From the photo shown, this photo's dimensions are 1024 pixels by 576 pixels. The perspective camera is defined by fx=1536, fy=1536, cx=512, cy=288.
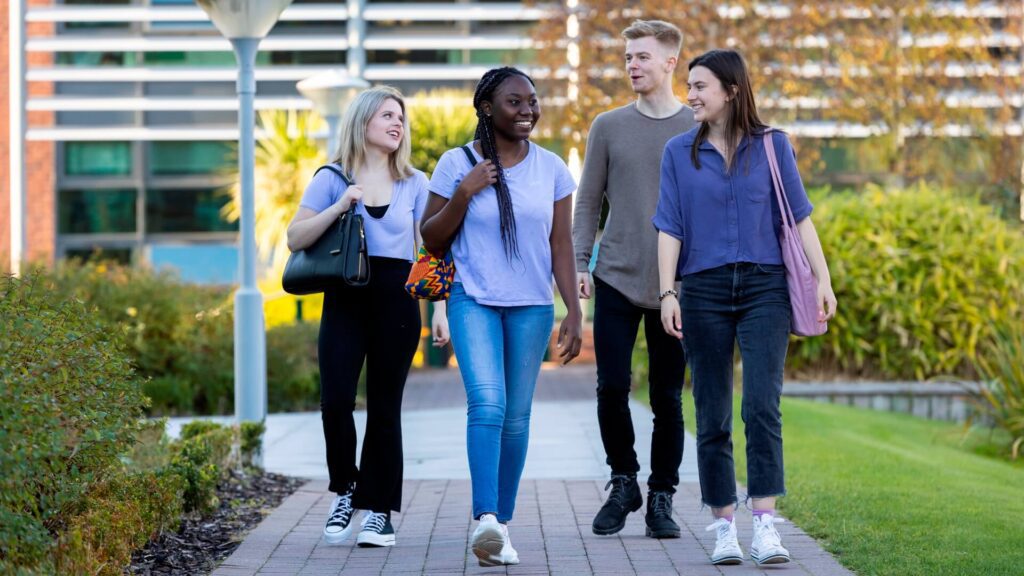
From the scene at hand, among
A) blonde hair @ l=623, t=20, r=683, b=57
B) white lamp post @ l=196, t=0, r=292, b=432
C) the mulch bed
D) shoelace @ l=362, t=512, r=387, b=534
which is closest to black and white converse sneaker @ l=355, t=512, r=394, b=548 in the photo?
shoelace @ l=362, t=512, r=387, b=534

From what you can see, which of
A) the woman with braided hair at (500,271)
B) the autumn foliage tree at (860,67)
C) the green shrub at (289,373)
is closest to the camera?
the woman with braided hair at (500,271)

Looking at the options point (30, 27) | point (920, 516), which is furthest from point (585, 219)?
point (30, 27)

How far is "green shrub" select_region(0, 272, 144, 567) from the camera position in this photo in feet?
13.7

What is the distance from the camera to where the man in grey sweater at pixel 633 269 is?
607cm

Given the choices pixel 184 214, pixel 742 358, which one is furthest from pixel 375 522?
pixel 184 214

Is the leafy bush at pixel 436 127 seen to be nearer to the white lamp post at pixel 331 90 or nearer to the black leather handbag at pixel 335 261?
the white lamp post at pixel 331 90

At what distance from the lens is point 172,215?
31.7 meters

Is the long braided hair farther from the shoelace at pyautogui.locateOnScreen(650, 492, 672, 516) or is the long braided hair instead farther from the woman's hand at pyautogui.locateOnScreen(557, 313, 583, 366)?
the shoelace at pyautogui.locateOnScreen(650, 492, 672, 516)

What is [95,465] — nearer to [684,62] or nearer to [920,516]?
[920,516]

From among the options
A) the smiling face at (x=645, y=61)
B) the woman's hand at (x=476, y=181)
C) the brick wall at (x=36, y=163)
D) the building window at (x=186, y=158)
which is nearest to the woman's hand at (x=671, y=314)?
the woman's hand at (x=476, y=181)

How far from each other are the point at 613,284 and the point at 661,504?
905 mm

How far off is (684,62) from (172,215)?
14932mm

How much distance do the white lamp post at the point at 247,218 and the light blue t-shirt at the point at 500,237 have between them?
3.16 meters

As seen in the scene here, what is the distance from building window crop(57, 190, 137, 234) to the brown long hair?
27.4m
